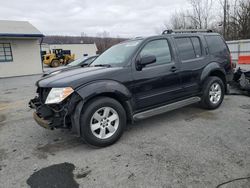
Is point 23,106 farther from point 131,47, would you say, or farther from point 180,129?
point 180,129

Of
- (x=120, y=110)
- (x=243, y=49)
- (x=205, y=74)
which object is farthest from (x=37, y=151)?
(x=243, y=49)

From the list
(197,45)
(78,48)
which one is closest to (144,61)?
(197,45)

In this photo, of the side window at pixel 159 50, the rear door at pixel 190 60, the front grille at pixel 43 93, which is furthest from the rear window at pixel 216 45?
the front grille at pixel 43 93

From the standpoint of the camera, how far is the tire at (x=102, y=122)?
354cm

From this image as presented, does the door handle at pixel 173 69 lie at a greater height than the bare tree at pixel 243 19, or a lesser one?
lesser

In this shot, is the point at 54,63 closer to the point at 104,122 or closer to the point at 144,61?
the point at 144,61

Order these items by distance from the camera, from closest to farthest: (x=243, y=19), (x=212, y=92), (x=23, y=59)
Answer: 1. (x=212, y=92)
2. (x=23, y=59)
3. (x=243, y=19)

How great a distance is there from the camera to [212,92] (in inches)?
215

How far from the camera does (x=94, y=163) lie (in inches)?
128

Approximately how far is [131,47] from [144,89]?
903 millimetres

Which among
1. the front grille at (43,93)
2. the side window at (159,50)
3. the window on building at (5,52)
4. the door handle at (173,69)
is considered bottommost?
the front grille at (43,93)

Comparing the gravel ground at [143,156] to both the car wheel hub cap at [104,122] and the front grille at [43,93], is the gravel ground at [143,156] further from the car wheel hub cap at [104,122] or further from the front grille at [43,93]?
the front grille at [43,93]

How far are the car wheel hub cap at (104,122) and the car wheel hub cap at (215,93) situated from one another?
277 cm

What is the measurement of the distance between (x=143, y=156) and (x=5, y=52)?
60.8 ft
